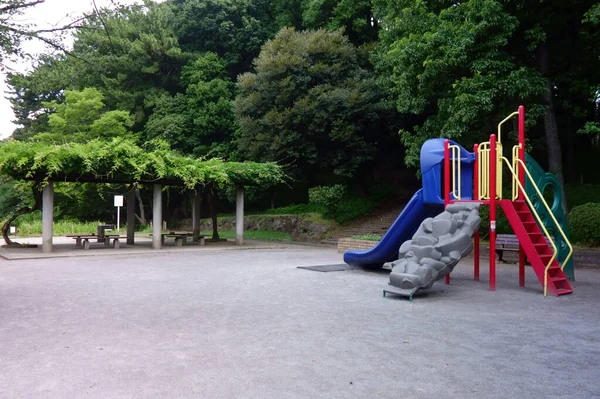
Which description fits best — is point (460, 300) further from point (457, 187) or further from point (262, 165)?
point (262, 165)

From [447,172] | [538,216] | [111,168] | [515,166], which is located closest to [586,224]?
[538,216]

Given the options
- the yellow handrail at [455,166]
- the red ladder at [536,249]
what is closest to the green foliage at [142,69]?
the yellow handrail at [455,166]

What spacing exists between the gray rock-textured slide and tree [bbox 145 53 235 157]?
22768 mm

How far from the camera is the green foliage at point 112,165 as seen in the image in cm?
1548

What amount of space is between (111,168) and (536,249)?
545 inches

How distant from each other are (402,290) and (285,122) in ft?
55.7

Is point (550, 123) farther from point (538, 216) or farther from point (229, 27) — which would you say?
point (229, 27)

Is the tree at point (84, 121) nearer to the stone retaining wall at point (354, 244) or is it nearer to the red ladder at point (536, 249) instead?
the stone retaining wall at point (354, 244)

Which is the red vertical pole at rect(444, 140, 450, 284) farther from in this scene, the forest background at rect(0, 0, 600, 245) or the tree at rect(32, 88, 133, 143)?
the tree at rect(32, 88, 133, 143)

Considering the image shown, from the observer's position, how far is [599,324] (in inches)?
255

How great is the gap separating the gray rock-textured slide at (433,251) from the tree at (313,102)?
1482 centimetres

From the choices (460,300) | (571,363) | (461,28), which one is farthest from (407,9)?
(571,363)

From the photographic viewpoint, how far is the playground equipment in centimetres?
911

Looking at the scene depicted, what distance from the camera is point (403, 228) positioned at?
1078 cm
